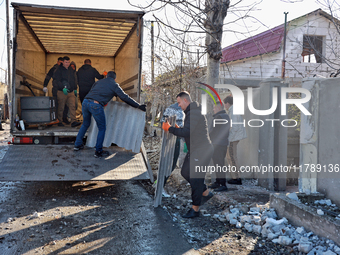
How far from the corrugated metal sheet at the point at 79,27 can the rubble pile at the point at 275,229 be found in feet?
13.5

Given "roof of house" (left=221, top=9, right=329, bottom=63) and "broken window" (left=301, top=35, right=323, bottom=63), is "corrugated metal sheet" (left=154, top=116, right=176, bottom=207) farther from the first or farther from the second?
"roof of house" (left=221, top=9, right=329, bottom=63)

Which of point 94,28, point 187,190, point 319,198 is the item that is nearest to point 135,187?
point 187,190

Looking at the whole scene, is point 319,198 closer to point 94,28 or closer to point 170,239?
point 170,239

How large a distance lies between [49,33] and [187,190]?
5.66 meters

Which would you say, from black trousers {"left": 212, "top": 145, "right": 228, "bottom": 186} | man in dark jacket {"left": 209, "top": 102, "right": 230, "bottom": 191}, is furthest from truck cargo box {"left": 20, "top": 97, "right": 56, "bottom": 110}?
black trousers {"left": 212, "top": 145, "right": 228, "bottom": 186}

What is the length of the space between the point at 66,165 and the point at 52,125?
246cm

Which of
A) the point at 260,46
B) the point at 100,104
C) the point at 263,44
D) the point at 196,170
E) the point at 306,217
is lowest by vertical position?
the point at 306,217

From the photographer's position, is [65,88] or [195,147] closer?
[195,147]

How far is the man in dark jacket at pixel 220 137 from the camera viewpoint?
5.83m

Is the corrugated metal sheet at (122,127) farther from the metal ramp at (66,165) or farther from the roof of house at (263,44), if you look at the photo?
the roof of house at (263,44)

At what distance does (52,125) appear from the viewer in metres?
7.61

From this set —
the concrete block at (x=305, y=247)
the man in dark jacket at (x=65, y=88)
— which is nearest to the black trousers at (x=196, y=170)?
the concrete block at (x=305, y=247)

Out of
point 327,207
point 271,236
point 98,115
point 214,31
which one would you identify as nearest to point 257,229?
point 271,236

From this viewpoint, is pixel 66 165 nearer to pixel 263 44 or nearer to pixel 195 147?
pixel 195 147
